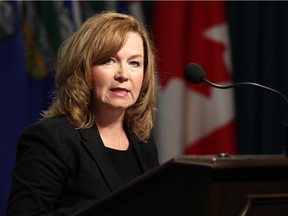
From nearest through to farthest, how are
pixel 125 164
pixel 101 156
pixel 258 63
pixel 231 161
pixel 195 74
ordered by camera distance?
pixel 231 161 < pixel 195 74 < pixel 101 156 < pixel 125 164 < pixel 258 63

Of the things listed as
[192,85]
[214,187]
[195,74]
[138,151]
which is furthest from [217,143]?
[214,187]

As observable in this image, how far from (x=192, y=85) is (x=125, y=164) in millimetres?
1723

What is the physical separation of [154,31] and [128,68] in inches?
66.1

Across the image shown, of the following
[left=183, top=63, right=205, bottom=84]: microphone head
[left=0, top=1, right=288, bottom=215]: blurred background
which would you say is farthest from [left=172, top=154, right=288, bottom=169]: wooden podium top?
[left=0, top=1, right=288, bottom=215]: blurred background

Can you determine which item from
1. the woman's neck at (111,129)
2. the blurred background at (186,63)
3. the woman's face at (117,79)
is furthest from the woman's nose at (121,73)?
the blurred background at (186,63)

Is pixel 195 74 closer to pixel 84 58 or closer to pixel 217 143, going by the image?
pixel 84 58

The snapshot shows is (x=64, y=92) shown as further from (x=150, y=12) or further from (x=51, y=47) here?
(x=150, y=12)

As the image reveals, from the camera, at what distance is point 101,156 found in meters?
1.92

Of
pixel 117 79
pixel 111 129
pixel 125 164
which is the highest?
pixel 117 79

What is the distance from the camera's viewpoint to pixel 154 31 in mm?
3682

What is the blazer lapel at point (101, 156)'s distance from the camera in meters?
1.88

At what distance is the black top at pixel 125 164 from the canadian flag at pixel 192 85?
1.55 meters

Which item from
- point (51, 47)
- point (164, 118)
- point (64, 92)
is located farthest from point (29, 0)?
point (64, 92)

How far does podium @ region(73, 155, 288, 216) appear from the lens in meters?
1.25
